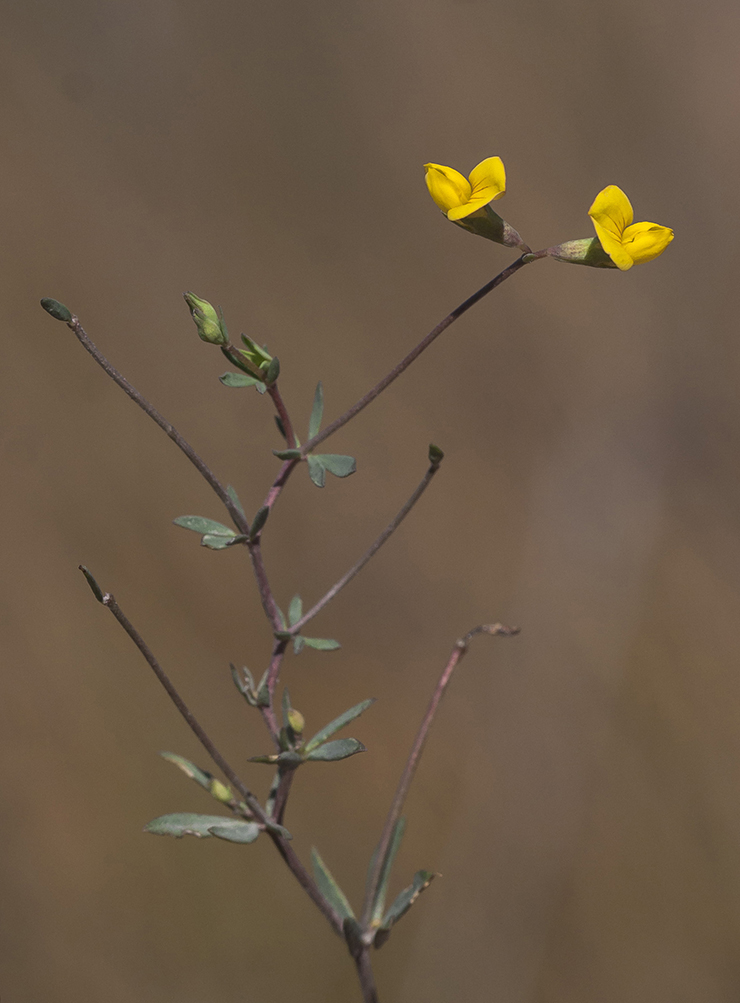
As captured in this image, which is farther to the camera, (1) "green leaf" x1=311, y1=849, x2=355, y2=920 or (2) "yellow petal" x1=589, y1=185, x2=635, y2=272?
(1) "green leaf" x1=311, y1=849, x2=355, y2=920

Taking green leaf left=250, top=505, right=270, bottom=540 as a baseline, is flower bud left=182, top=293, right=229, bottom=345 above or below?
above

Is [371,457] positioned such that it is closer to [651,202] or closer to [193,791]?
[193,791]

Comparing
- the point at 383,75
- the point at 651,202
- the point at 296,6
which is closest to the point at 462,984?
the point at 651,202

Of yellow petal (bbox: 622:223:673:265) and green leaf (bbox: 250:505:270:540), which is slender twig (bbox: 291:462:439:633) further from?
yellow petal (bbox: 622:223:673:265)

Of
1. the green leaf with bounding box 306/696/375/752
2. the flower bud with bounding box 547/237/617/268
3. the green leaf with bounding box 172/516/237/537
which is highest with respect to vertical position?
the flower bud with bounding box 547/237/617/268

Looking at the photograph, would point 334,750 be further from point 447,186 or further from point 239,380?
point 447,186

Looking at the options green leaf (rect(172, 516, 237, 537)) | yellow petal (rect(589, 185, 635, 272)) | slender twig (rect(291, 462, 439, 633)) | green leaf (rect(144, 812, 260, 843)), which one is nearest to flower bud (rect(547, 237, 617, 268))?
yellow petal (rect(589, 185, 635, 272))
